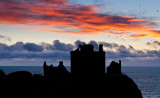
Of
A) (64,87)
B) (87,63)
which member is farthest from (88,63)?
(64,87)

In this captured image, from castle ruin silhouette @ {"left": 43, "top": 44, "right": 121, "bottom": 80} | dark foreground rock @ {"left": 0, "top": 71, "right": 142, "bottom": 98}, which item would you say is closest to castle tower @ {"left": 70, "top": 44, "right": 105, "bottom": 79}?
castle ruin silhouette @ {"left": 43, "top": 44, "right": 121, "bottom": 80}

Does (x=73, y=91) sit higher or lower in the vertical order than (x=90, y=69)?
Answer: lower

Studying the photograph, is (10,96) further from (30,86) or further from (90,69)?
(90,69)

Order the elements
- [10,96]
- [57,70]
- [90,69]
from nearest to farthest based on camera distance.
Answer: [10,96] < [90,69] < [57,70]

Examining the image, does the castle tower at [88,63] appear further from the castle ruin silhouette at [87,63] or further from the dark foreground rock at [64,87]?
the dark foreground rock at [64,87]

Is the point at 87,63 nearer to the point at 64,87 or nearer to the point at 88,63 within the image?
the point at 88,63

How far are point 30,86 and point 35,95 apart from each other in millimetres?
1773

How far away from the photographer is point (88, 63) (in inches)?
1335

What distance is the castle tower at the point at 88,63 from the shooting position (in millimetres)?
33938

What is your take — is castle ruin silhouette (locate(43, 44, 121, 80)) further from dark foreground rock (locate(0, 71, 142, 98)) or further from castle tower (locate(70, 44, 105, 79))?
dark foreground rock (locate(0, 71, 142, 98))

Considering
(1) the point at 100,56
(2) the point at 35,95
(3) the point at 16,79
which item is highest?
(1) the point at 100,56

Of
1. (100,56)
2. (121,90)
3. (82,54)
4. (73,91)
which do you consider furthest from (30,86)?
(121,90)

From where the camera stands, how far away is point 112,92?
108 feet

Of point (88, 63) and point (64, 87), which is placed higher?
point (88, 63)
